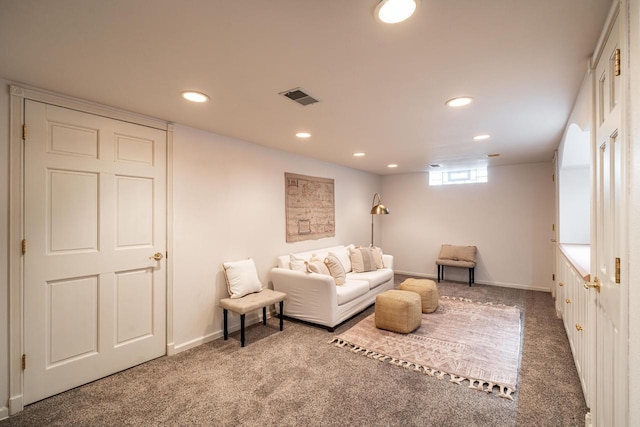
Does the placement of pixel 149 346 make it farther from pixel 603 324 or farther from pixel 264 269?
pixel 603 324

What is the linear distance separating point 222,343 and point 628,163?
134 inches

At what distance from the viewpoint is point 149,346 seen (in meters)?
2.74

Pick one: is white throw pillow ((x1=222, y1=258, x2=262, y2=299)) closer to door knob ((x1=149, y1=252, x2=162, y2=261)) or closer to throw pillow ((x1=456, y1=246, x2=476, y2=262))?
door knob ((x1=149, y1=252, x2=162, y2=261))

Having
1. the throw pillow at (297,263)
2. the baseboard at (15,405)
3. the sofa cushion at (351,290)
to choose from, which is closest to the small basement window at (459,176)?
the sofa cushion at (351,290)

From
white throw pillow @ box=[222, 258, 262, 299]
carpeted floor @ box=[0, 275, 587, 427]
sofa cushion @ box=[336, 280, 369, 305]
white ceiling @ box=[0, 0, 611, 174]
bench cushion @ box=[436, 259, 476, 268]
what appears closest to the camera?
white ceiling @ box=[0, 0, 611, 174]

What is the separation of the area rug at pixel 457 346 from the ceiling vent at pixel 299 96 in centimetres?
241

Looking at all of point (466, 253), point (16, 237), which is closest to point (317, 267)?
point (16, 237)

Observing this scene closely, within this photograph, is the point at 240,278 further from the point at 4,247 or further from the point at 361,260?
the point at 361,260

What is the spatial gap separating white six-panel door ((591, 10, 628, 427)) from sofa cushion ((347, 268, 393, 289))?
279 cm

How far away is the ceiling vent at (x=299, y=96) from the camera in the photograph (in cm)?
212

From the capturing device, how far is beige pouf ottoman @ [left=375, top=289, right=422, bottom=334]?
329 cm

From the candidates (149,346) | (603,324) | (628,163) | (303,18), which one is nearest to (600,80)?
(628,163)

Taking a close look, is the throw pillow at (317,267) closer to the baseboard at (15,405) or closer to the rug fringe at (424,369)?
the rug fringe at (424,369)

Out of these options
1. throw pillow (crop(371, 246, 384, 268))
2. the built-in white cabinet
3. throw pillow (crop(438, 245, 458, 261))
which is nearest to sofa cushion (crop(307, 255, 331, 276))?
throw pillow (crop(371, 246, 384, 268))
